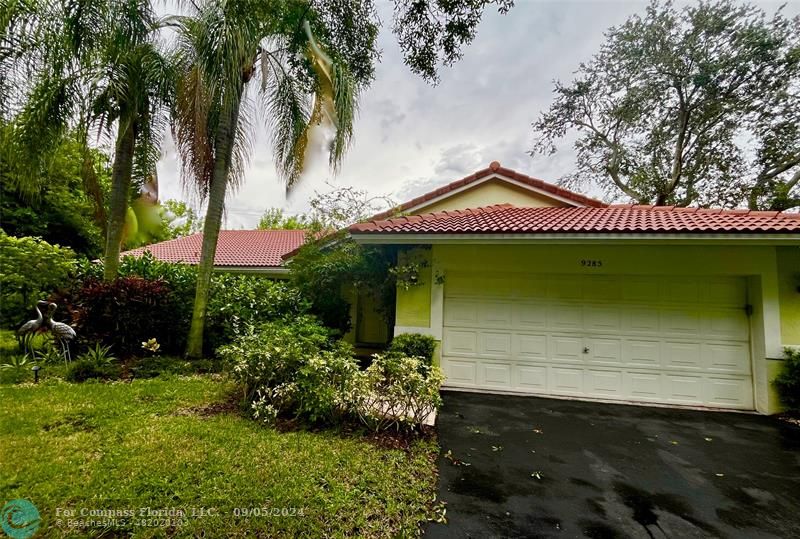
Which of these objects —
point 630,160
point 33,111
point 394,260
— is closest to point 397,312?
point 394,260

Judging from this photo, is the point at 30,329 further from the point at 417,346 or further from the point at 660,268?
the point at 660,268

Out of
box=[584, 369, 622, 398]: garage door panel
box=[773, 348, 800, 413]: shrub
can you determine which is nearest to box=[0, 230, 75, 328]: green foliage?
box=[584, 369, 622, 398]: garage door panel

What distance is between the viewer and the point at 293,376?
15.6 feet

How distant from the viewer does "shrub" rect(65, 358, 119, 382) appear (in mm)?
5793

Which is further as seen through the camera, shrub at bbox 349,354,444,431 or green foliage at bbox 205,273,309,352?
green foliage at bbox 205,273,309,352

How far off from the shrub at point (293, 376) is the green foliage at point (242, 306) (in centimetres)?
227

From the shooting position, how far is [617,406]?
6270mm

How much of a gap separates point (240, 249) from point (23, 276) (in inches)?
288

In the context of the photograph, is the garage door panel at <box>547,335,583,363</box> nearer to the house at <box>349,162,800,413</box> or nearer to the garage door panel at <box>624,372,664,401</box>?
the house at <box>349,162,800,413</box>

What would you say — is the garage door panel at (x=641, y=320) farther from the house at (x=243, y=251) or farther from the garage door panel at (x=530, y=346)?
the house at (x=243, y=251)

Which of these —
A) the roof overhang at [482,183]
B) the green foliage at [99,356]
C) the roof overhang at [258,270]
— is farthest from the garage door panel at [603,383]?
the roof overhang at [258,270]

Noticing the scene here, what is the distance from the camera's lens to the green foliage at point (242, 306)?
7.53 metres

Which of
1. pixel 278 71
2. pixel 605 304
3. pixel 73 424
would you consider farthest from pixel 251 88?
pixel 605 304

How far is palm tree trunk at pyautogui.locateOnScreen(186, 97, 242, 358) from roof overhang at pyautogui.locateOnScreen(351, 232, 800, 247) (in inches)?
118
